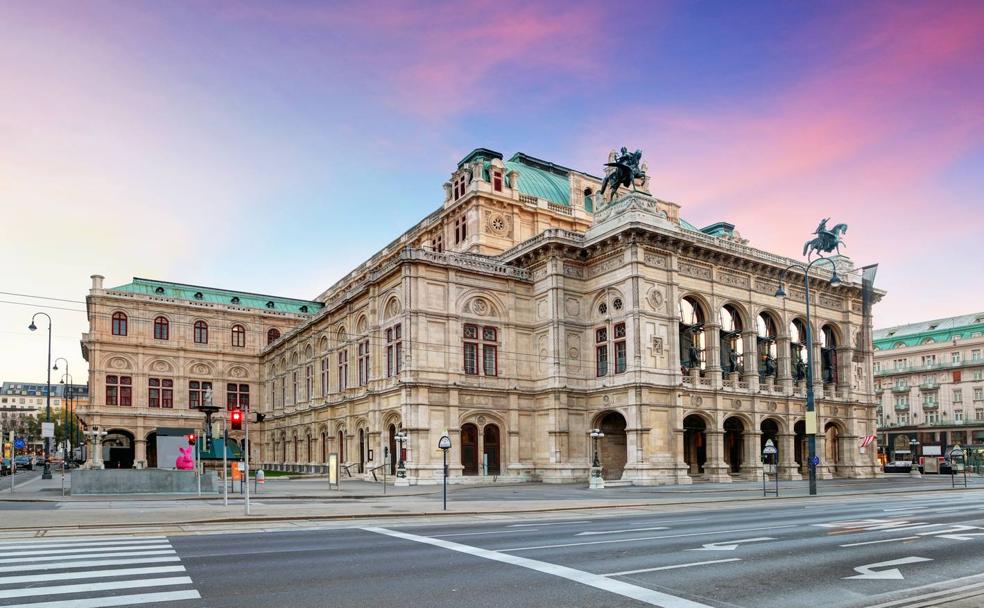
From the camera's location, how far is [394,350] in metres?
53.0

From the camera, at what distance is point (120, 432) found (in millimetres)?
86125

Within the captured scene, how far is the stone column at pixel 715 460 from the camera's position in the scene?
51.0 meters

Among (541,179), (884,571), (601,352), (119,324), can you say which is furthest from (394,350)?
(119,324)

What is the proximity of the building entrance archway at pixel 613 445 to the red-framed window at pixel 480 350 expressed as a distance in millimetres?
8270

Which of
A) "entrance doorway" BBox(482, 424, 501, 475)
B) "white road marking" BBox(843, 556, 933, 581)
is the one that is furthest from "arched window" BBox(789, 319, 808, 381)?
"white road marking" BBox(843, 556, 933, 581)

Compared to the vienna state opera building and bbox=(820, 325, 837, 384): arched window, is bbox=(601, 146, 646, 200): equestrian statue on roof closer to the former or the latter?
the vienna state opera building

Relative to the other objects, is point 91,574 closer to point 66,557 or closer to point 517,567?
point 66,557

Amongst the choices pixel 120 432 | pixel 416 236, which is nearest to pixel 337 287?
pixel 416 236

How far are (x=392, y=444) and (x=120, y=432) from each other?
47.1 metres

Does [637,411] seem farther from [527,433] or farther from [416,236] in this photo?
[416,236]

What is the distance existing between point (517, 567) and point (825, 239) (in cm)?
5725

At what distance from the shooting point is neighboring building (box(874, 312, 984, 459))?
98.1 metres

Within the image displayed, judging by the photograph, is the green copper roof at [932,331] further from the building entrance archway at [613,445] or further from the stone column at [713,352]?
the building entrance archway at [613,445]

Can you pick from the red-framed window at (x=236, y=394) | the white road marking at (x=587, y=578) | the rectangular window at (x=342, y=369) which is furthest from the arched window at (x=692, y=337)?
the red-framed window at (x=236, y=394)
